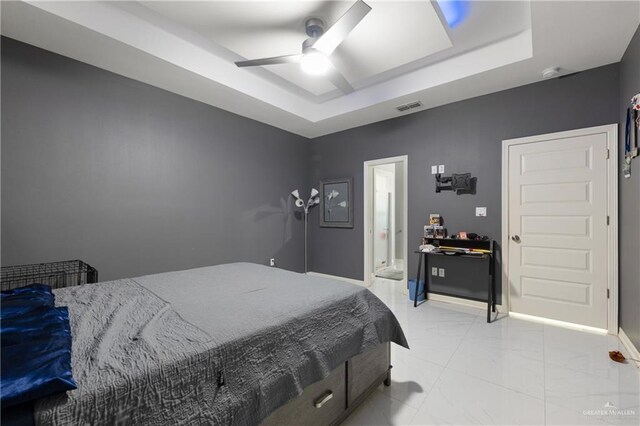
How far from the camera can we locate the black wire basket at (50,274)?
2.33m

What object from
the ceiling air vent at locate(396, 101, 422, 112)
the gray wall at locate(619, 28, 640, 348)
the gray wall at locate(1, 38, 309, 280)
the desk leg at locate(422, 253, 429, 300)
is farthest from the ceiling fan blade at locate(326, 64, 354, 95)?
the desk leg at locate(422, 253, 429, 300)

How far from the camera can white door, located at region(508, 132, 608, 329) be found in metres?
2.79

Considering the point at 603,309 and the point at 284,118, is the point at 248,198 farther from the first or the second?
the point at 603,309

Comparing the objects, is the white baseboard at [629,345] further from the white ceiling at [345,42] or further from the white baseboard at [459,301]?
the white ceiling at [345,42]

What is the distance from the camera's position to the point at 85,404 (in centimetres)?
→ 74

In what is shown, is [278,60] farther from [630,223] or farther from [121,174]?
[630,223]

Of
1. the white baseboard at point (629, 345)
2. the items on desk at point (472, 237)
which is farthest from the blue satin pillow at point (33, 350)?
the items on desk at point (472, 237)

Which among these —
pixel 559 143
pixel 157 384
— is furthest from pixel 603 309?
pixel 157 384

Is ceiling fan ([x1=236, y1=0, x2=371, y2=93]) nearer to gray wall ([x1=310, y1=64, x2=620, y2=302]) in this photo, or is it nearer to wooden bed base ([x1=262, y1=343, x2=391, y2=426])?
gray wall ([x1=310, y1=64, x2=620, y2=302])

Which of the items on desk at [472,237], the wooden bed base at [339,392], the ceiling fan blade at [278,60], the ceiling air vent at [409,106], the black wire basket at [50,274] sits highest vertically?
the ceiling air vent at [409,106]

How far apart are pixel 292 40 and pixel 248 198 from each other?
232 centimetres

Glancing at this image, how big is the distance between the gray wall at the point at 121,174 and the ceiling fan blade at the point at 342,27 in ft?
7.21

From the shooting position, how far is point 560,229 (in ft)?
9.80

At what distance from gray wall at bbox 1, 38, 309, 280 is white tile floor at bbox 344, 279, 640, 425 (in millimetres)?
2830
